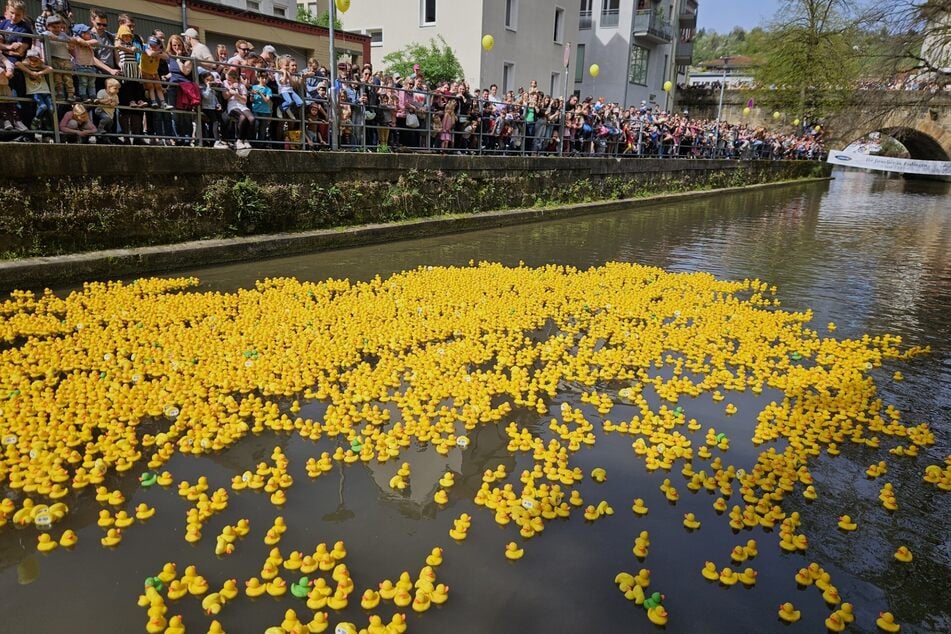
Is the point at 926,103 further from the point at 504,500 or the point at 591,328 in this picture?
the point at 504,500

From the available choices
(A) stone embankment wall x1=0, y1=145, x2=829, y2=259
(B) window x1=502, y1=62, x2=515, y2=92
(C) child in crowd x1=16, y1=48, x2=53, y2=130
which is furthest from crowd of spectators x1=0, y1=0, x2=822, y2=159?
(B) window x1=502, y1=62, x2=515, y2=92

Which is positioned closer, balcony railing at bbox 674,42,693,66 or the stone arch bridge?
the stone arch bridge

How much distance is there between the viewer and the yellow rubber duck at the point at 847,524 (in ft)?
10.9

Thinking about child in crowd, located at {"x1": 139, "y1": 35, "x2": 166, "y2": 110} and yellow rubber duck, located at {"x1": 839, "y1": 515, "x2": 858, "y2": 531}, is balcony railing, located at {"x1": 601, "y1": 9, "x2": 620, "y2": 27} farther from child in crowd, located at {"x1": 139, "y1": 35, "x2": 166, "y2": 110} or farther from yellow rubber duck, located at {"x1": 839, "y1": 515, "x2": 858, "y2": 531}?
yellow rubber duck, located at {"x1": 839, "y1": 515, "x2": 858, "y2": 531}

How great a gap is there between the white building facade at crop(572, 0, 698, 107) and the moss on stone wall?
2433 cm

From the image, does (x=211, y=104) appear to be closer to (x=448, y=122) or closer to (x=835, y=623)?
(x=448, y=122)

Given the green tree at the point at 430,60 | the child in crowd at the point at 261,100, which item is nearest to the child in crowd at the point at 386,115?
the child in crowd at the point at 261,100

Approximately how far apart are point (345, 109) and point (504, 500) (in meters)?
9.44

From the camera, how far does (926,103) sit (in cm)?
1711

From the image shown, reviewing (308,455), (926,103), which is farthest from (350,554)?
(926,103)

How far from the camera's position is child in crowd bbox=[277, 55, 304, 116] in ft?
32.3

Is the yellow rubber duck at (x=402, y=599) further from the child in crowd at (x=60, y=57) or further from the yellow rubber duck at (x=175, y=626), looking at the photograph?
the child in crowd at (x=60, y=57)

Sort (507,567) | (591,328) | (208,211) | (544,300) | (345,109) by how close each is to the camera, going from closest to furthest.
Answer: (507,567) < (591,328) < (544,300) < (208,211) < (345,109)

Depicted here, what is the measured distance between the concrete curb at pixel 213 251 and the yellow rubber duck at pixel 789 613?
7784 millimetres
